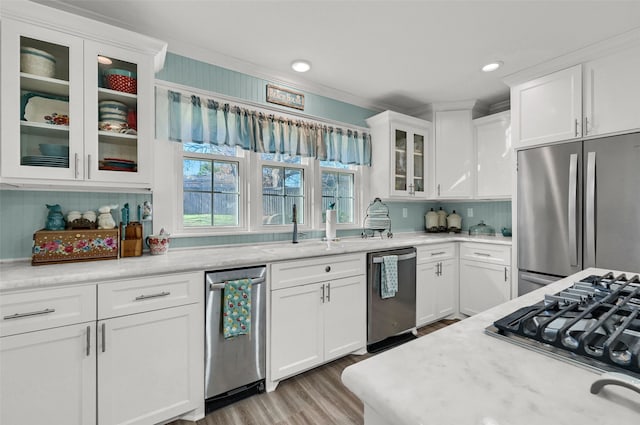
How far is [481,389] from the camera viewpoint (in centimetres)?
55

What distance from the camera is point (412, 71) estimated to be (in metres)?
2.81

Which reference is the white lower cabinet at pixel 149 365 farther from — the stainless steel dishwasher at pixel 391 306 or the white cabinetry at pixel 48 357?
the stainless steel dishwasher at pixel 391 306

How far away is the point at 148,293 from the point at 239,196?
3.97 ft

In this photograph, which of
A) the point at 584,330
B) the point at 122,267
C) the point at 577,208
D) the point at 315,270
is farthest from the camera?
the point at 577,208

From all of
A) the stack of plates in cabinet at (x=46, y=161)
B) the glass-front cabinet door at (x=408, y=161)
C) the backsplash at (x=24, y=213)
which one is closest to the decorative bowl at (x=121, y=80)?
the stack of plates in cabinet at (x=46, y=161)

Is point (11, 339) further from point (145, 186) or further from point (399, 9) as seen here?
point (399, 9)

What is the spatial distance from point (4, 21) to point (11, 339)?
5.25ft

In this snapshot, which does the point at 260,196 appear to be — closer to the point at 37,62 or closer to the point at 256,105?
the point at 256,105

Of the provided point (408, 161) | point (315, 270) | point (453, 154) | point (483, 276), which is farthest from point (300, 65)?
point (483, 276)

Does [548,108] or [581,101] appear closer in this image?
[581,101]

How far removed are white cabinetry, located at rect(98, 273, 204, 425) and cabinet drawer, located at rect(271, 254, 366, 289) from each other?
54cm

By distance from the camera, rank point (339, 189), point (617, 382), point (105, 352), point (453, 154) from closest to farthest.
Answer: point (617, 382)
point (105, 352)
point (339, 189)
point (453, 154)

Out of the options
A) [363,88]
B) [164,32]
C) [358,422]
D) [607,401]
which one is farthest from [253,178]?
[607,401]

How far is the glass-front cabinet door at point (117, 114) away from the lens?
1765mm
